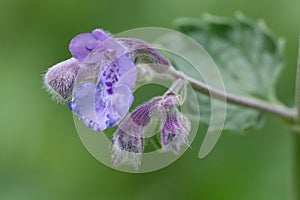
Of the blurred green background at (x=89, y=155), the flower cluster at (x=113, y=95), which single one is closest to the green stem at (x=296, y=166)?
the blurred green background at (x=89, y=155)

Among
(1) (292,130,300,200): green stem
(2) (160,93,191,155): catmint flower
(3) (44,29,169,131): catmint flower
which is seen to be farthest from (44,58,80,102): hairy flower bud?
(1) (292,130,300,200): green stem

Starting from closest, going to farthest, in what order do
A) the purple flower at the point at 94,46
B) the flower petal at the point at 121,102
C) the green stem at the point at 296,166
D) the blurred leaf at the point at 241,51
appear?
the flower petal at the point at 121,102 < the purple flower at the point at 94,46 < the green stem at the point at 296,166 < the blurred leaf at the point at 241,51

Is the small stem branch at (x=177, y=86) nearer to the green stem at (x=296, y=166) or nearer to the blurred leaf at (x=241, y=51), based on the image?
the green stem at (x=296, y=166)

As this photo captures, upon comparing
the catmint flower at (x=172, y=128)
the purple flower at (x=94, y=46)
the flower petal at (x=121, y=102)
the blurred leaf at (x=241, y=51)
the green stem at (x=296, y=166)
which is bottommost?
the green stem at (x=296, y=166)

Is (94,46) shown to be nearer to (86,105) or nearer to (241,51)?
(86,105)

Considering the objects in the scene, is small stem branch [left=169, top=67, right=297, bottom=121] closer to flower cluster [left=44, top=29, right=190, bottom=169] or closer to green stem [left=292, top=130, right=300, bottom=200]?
green stem [left=292, top=130, right=300, bottom=200]
